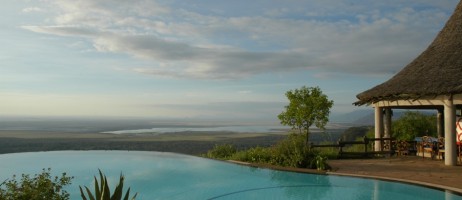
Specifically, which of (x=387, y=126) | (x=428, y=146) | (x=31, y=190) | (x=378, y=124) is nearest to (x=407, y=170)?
(x=428, y=146)

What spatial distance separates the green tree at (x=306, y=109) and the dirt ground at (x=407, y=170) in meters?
5.14

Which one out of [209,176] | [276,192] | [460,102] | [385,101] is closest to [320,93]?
[385,101]

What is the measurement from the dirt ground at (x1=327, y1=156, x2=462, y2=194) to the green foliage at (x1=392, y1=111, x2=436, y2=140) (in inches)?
311

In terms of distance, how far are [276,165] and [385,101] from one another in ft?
19.9

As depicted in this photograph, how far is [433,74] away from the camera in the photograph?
16.0 m

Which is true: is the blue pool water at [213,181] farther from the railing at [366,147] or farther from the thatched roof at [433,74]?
the thatched roof at [433,74]

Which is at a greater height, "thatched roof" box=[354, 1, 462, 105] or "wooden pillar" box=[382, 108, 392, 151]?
"thatched roof" box=[354, 1, 462, 105]

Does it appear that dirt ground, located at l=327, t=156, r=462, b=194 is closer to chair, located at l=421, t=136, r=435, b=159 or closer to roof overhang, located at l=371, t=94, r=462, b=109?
chair, located at l=421, t=136, r=435, b=159

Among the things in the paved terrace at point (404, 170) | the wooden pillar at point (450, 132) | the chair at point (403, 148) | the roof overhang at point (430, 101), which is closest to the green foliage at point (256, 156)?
the paved terrace at point (404, 170)

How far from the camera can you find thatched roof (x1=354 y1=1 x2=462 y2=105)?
1499 centimetres

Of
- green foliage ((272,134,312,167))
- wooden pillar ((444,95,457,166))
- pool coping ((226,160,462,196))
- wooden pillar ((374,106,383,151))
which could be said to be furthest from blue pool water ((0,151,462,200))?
wooden pillar ((374,106,383,151))

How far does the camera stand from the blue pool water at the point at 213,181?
37.5ft

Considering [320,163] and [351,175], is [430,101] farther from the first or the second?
[320,163]

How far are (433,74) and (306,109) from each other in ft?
23.9
